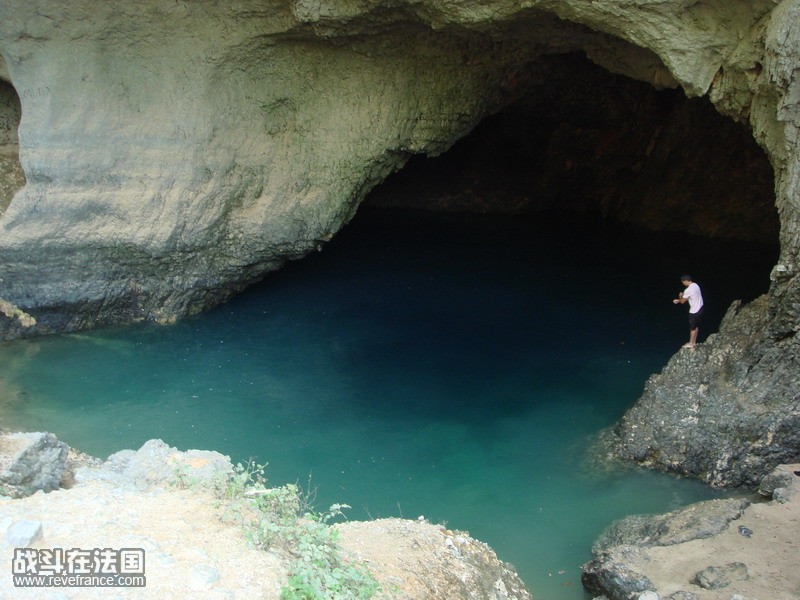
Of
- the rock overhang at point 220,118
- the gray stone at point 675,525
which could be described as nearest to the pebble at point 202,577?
the gray stone at point 675,525

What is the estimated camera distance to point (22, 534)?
3338 millimetres

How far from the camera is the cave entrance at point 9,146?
385 inches

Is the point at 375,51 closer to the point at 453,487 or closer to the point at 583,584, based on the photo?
the point at 453,487

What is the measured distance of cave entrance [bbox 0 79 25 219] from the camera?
9.79 m

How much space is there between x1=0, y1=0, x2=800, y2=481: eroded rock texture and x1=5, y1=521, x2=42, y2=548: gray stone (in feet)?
18.5

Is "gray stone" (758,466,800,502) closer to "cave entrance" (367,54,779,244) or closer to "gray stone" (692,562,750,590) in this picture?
"gray stone" (692,562,750,590)

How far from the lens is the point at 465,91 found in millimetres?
10703

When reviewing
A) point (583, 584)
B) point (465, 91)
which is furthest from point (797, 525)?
point (465, 91)

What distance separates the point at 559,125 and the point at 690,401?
30.3ft

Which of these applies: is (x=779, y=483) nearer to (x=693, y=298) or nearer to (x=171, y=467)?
(x=693, y=298)

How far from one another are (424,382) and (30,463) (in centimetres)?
490

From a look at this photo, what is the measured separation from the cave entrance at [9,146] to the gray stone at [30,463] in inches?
227

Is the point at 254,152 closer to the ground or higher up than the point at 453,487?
higher up

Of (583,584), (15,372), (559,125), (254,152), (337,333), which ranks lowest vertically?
(15,372)
